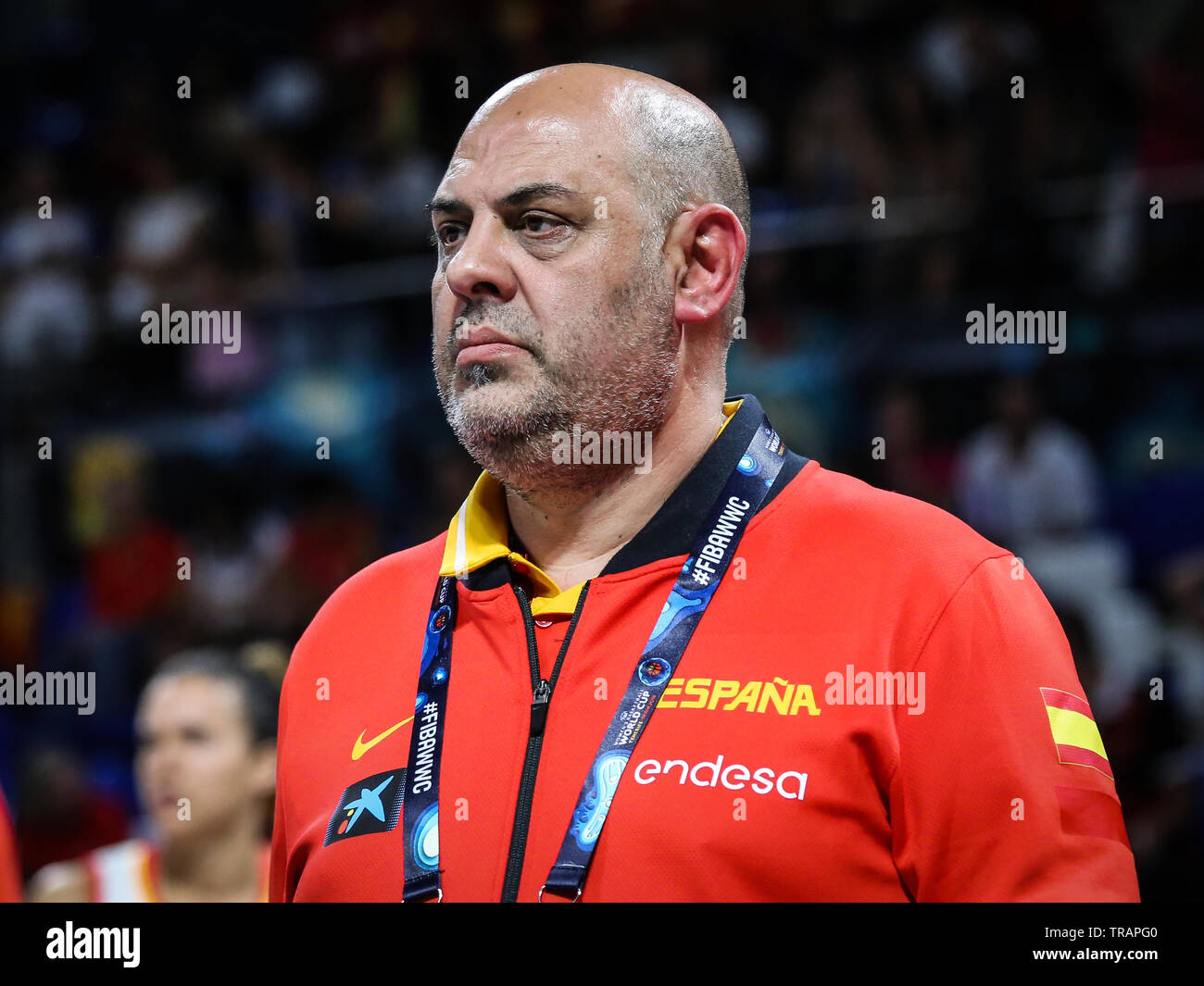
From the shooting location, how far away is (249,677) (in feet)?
12.7

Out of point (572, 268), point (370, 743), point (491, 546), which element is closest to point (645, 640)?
point (491, 546)

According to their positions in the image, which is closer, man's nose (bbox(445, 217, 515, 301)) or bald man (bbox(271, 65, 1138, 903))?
bald man (bbox(271, 65, 1138, 903))

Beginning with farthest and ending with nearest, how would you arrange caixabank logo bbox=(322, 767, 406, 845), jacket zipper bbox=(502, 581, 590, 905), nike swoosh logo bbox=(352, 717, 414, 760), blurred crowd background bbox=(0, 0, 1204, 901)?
blurred crowd background bbox=(0, 0, 1204, 901), nike swoosh logo bbox=(352, 717, 414, 760), caixabank logo bbox=(322, 767, 406, 845), jacket zipper bbox=(502, 581, 590, 905)

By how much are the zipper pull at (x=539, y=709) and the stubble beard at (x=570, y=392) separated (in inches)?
12.4

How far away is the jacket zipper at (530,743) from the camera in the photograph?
5.89 ft

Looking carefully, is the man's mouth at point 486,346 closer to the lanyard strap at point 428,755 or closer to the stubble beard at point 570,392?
the stubble beard at point 570,392

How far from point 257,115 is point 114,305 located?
1366mm

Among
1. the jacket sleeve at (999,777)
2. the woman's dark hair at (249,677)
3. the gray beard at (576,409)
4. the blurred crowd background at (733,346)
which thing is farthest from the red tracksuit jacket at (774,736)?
the blurred crowd background at (733,346)

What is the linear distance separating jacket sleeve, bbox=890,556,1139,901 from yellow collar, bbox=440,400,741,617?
0.50 m

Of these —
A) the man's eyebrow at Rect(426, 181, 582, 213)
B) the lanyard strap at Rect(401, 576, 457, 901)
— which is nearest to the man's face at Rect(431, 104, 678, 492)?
the man's eyebrow at Rect(426, 181, 582, 213)

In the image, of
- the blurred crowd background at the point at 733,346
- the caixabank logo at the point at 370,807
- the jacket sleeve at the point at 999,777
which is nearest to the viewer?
the jacket sleeve at the point at 999,777

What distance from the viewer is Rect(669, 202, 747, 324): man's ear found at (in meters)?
2.12

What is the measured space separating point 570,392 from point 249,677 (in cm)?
216

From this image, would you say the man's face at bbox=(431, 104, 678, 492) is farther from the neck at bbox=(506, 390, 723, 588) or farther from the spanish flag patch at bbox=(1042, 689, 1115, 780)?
the spanish flag patch at bbox=(1042, 689, 1115, 780)
